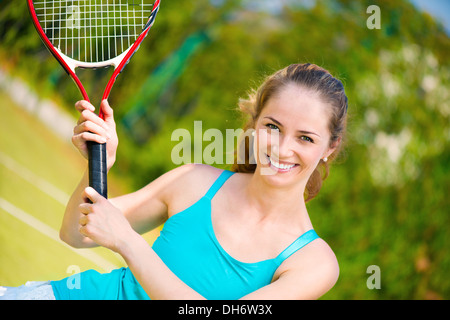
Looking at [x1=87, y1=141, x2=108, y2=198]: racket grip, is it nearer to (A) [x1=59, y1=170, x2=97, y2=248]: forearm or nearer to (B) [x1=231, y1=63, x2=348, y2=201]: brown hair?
(A) [x1=59, y1=170, x2=97, y2=248]: forearm

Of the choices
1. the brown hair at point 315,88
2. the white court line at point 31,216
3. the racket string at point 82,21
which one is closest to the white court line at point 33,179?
the white court line at point 31,216

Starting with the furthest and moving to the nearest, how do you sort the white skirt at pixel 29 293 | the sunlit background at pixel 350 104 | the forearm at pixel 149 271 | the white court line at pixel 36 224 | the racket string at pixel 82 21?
the white court line at pixel 36 224 → the sunlit background at pixel 350 104 → the racket string at pixel 82 21 → the white skirt at pixel 29 293 → the forearm at pixel 149 271

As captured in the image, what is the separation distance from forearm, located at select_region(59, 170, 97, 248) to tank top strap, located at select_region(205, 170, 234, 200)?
1.00 feet

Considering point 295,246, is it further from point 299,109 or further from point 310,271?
point 299,109

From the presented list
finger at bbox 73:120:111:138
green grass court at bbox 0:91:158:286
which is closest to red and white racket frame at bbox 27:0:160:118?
finger at bbox 73:120:111:138

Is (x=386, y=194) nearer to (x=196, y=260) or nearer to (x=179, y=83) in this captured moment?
(x=179, y=83)

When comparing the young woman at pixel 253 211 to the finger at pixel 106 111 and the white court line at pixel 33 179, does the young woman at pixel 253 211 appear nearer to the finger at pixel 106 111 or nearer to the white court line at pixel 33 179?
the finger at pixel 106 111

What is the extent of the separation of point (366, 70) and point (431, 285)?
122 centimetres

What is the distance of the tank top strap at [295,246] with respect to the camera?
4.52 ft

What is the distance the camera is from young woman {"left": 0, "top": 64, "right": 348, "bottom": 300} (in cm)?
135

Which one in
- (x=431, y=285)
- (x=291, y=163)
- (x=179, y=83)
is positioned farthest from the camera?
(x=179, y=83)

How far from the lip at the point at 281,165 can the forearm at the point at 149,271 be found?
36 cm
